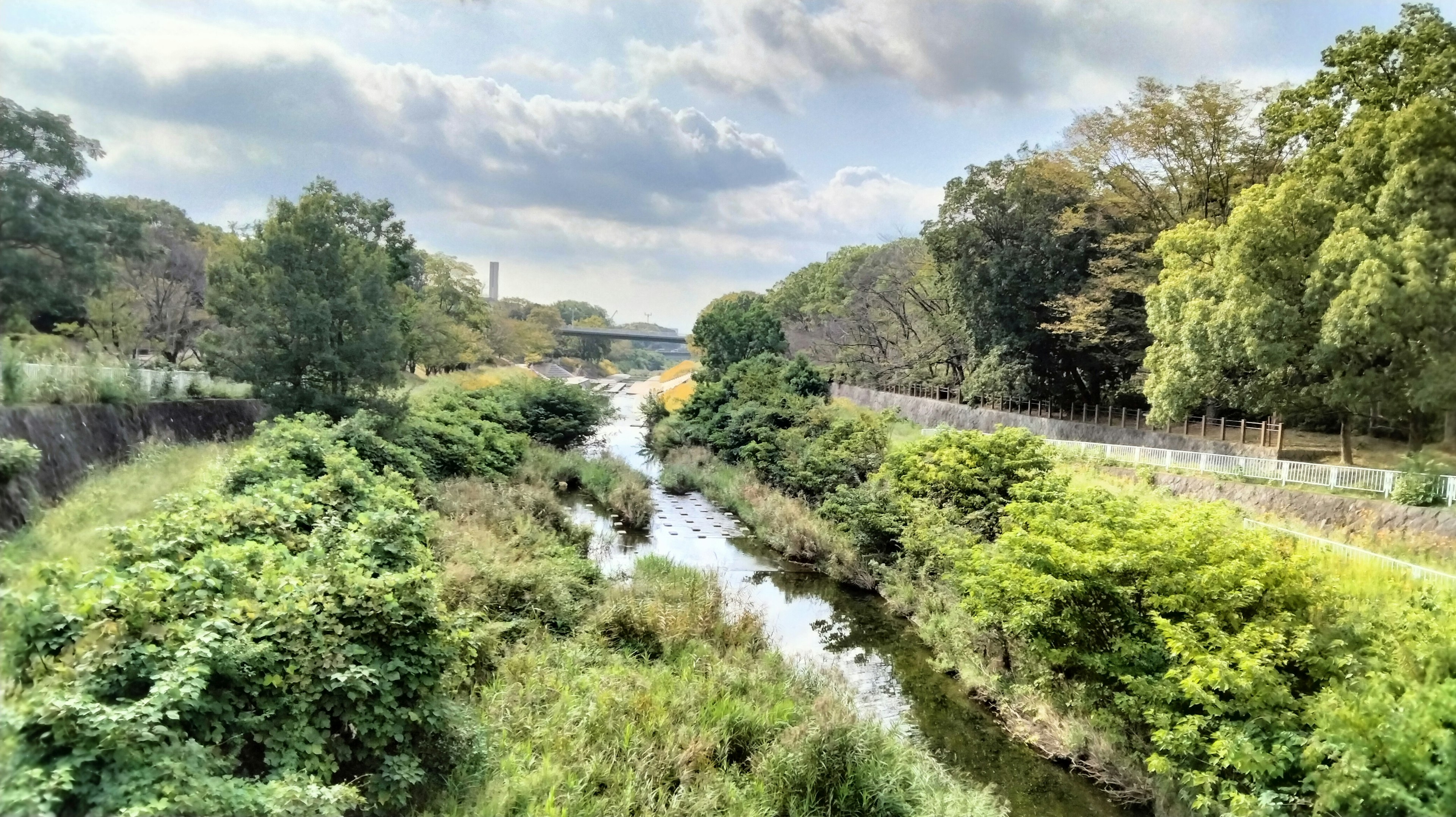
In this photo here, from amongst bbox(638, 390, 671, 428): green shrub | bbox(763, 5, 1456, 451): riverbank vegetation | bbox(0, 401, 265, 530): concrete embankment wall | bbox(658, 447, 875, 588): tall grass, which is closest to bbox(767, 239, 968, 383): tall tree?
bbox(763, 5, 1456, 451): riverbank vegetation

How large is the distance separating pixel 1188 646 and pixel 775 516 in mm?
11275

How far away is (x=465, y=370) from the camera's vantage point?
118 feet

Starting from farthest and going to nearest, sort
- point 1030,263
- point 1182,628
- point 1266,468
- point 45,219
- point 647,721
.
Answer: point 1030,263, point 1266,468, point 1182,628, point 647,721, point 45,219

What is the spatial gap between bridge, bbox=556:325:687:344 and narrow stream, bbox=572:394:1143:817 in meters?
43.7

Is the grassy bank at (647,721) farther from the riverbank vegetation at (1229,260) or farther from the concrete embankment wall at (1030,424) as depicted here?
the concrete embankment wall at (1030,424)

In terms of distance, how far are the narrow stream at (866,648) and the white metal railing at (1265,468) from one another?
4.09m

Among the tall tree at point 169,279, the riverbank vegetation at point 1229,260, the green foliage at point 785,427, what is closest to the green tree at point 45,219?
the tall tree at point 169,279

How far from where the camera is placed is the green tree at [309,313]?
13.0 meters

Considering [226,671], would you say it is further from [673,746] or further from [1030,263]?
[1030,263]

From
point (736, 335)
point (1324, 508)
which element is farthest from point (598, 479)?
point (736, 335)

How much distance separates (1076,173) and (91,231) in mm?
22514

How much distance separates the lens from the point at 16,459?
13.1ft

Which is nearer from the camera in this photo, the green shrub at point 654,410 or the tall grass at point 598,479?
the tall grass at point 598,479

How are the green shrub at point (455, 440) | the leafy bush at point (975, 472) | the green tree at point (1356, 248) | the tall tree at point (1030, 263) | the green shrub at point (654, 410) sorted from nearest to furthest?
the green tree at point (1356, 248), the leafy bush at point (975, 472), the green shrub at point (455, 440), the tall tree at point (1030, 263), the green shrub at point (654, 410)
